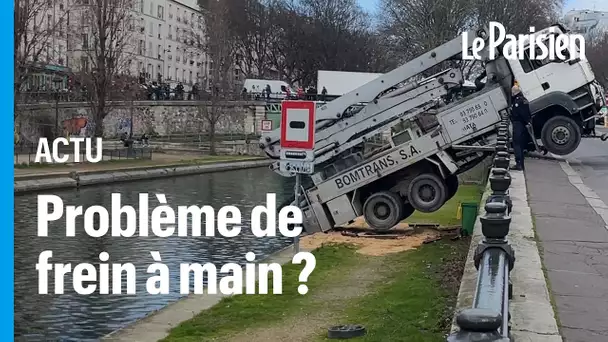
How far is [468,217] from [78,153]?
3439 cm

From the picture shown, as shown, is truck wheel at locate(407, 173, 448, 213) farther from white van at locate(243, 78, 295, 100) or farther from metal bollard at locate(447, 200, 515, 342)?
white van at locate(243, 78, 295, 100)

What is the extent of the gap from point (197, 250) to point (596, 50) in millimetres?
106913

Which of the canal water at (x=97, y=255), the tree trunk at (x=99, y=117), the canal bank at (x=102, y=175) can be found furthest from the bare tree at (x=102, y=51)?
the canal water at (x=97, y=255)

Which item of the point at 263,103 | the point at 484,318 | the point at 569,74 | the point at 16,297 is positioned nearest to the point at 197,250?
the point at 16,297

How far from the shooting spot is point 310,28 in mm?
109438

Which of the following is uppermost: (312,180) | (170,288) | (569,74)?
(569,74)

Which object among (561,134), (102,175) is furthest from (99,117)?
(561,134)

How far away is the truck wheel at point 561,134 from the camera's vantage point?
79.6 feet

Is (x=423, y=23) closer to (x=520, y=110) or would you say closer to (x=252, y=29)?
(x=252, y=29)

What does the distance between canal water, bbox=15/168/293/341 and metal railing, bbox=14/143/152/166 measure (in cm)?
960

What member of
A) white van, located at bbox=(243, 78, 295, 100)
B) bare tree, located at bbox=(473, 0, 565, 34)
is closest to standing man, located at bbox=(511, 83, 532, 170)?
bare tree, located at bbox=(473, 0, 565, 34)

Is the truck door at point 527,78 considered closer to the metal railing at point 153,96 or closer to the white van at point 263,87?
the metal railing at point 153,96

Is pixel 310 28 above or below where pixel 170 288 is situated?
above

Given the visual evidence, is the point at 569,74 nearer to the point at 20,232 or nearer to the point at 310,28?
the point at 20,232
